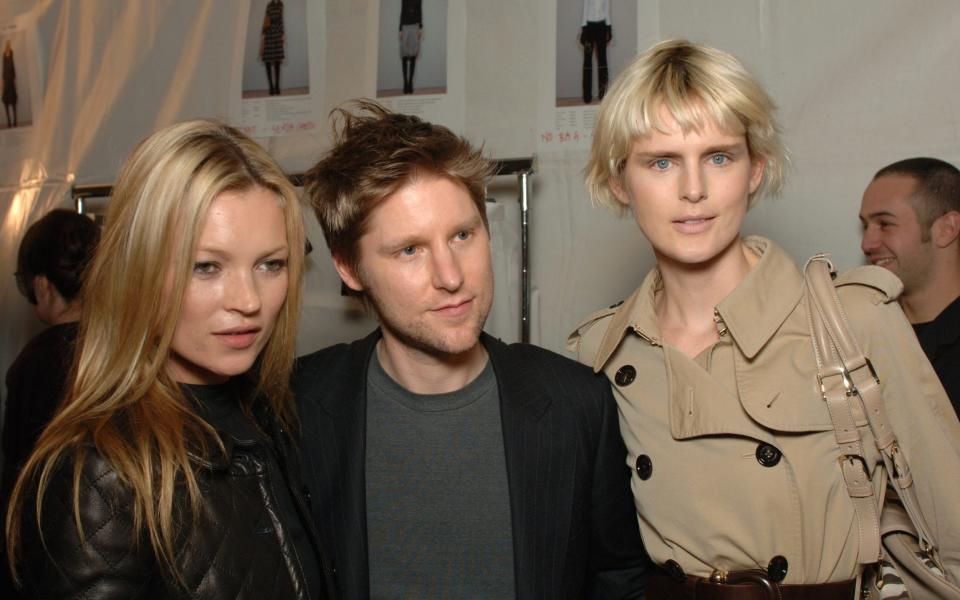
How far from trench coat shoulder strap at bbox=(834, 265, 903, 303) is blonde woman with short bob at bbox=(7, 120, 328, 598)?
103cm

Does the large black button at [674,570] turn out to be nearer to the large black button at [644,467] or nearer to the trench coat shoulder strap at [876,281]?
the large black button at [644,467]

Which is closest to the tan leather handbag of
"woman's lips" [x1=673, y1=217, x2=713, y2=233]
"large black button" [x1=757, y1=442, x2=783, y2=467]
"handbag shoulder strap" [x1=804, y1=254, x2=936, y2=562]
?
"handbag shoulder strap" [x1=804, y1=254, x2=936, y2=562]

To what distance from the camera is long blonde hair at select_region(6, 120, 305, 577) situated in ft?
4.29

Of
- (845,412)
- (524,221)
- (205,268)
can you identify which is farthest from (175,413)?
(524,221)

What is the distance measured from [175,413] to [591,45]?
1.91 metres

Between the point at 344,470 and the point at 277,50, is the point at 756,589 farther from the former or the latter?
the point at 277,50

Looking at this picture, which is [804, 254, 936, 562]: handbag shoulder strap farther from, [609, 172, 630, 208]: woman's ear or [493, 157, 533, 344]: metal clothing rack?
[493, 157, 533, 344]: metal clothing rack

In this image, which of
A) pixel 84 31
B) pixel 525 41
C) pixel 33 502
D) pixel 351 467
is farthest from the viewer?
pixel 84 31

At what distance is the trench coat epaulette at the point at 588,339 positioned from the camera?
6.59ft

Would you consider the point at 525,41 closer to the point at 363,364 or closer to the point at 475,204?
the point at 475,204

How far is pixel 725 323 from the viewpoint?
171 cm

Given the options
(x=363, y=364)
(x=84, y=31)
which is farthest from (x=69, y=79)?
(x=363, y=364)

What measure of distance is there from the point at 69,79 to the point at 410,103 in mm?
1664

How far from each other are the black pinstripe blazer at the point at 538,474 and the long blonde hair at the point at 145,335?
0.37m
